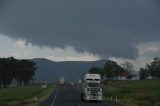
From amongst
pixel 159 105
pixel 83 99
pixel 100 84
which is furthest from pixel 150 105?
pixel 83 99

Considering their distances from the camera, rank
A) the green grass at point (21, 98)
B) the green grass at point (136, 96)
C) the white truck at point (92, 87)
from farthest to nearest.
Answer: the white truck at point (92, 87), the green grass at point (21, 98), the green grass at point (136, 96)

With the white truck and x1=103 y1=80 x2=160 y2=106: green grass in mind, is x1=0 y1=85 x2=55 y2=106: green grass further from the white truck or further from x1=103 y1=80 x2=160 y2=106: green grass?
x1=103 y1=80 x2=160 y2=106: green grass

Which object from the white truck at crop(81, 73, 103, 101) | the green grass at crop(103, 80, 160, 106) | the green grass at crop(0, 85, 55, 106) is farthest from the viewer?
the white truck at crop(81, 73, 103, 101)

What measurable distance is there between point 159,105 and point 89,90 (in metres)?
16.5

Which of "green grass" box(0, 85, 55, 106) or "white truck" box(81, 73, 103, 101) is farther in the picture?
"white truck" box(81, 73, 103, 101)

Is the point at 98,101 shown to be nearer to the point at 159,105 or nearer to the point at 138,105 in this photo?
the point at 138,105

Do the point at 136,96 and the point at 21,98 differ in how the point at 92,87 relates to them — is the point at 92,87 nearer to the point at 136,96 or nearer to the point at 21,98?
the point at 136,96

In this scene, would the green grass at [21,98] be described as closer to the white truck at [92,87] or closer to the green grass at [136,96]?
the white truck at [92,87]

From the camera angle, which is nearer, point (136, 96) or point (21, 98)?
point (136, 96)

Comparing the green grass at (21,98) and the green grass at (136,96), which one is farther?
the green grass at (21,98)

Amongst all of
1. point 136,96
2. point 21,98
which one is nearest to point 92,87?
point 136,96

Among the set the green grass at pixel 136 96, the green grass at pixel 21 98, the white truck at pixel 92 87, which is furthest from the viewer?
the white truck at pixel 92 87

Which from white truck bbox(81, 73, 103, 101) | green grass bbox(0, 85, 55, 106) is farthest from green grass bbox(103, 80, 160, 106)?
green grass bbox(0, 85, 55, 106)

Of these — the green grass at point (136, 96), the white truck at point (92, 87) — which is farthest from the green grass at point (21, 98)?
the green grass at point (136, 96)
